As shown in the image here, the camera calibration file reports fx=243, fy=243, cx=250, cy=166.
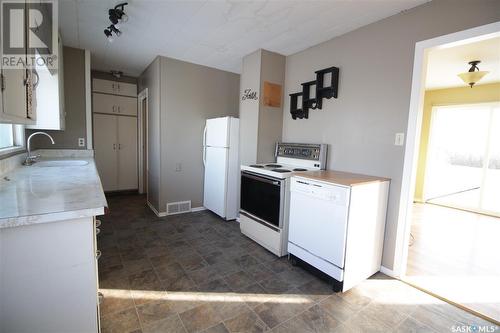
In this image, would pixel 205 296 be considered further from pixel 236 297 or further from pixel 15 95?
pixel 15 95

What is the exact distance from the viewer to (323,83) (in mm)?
2867

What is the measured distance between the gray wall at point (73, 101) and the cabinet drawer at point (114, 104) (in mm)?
1263

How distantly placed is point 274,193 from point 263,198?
22 centimetres

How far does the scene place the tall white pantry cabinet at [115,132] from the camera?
461 centimetres

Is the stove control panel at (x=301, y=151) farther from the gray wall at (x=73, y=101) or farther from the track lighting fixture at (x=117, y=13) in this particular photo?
the gray wall at (x=73, y=101)

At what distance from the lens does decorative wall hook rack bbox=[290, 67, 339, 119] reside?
2.72 m

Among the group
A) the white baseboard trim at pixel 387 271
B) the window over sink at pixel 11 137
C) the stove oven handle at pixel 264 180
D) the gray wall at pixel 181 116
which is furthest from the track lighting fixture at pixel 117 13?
the white baseboard trim at pixel 387 271

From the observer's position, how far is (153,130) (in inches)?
155

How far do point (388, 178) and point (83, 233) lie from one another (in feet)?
7.82

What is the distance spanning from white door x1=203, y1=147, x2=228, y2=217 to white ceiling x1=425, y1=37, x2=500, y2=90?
9.23ft

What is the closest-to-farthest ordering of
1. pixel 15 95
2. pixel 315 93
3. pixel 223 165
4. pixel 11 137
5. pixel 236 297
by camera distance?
pixel 15 95, pixel 236 297, pixel 11 137, pixel 315 93, pixel 223 165

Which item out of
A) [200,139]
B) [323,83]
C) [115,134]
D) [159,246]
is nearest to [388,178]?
[323,83]

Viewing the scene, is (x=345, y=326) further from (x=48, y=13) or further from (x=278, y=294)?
(x=48, y=13)

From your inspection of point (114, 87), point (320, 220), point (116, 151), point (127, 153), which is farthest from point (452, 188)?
point (114, 87)
